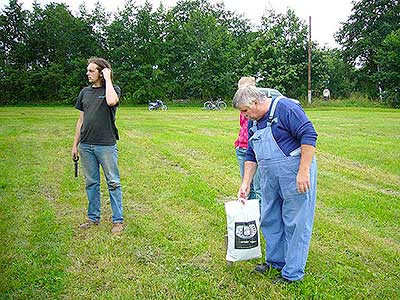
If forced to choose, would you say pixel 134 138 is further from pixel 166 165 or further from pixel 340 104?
pixel 340 104

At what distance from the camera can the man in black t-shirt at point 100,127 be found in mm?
3842

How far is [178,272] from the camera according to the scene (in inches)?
124

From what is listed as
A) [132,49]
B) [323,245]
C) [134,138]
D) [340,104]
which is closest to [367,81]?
[340,104]

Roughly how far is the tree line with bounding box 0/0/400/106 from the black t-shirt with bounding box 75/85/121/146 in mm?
26972

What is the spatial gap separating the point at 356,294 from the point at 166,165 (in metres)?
5.01

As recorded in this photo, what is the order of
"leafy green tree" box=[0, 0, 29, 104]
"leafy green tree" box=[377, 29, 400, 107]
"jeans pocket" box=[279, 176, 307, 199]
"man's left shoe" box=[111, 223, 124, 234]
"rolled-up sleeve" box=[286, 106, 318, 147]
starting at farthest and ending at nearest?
"leafy green tree" box=[0, 0, 29, 104], "leafy green tree" box=[377, 29, 400, 107], "man's left shoe" box=[111, 223, 124, 234], "jeans pocket" box=[279, 176, 307, 199], "rolled-up sleeve" box=[286, 106, 318, 147]

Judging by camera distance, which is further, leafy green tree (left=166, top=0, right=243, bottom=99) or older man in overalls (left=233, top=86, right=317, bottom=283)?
leafy green tree (left=166, top=0, right=243, bottom=99)

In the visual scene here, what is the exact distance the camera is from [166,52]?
33.9 metres

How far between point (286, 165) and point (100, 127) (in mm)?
2016

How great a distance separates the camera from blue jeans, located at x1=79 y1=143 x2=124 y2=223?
155 inches

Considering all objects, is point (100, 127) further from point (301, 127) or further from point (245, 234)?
point (301, 127)

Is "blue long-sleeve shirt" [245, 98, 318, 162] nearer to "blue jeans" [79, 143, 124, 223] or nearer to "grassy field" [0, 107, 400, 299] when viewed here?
"grassy field" [0, 107, 400, 299]

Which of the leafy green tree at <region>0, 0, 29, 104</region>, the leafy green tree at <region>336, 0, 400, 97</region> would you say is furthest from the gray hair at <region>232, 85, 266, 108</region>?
the leafy green tree at <region>0, 0, 29, 104</region>

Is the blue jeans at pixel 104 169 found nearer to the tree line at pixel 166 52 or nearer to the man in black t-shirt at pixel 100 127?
the man in black t-shirt at pixel 100 127
